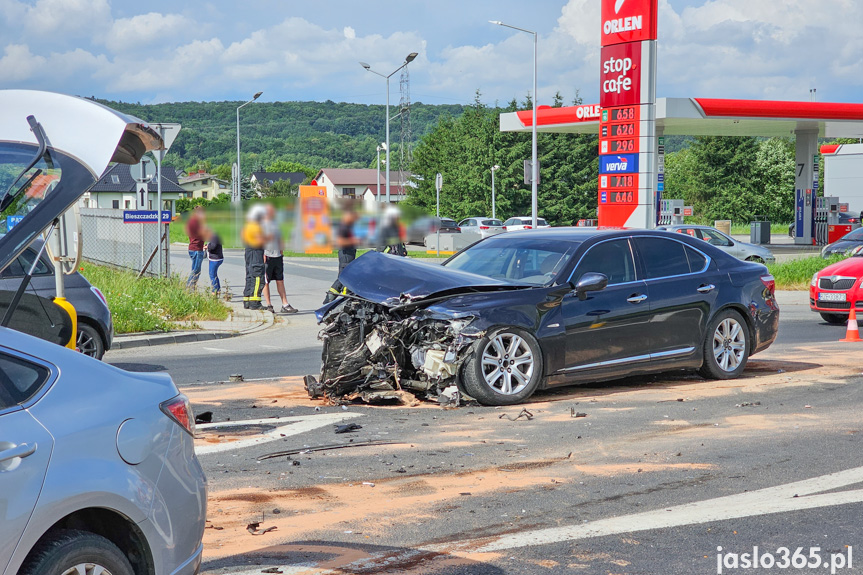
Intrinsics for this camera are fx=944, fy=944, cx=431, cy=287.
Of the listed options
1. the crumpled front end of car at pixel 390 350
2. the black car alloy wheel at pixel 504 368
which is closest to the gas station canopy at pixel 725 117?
the black car alloy wheel at pixel 504 368

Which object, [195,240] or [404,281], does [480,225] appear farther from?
[404,281]

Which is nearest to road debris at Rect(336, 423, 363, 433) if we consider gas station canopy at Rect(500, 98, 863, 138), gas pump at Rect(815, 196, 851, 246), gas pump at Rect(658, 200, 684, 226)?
gas pump at Rect(658, 200, 684, 226)

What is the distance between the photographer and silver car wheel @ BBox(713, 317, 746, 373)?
9578 mm

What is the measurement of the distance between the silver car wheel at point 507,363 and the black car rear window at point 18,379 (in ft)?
16.7

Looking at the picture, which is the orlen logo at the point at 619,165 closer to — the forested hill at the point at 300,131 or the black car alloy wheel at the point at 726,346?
the black car alloy wheel at the point at 726,346

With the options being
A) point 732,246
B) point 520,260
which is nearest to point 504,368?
point 520,260

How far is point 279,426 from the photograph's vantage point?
746cm

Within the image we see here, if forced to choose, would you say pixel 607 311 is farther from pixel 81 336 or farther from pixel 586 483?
pixel 81 336

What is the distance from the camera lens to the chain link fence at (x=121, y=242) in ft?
67.0

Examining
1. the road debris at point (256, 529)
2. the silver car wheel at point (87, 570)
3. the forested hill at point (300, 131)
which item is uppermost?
the forested hill at point (300, 131)

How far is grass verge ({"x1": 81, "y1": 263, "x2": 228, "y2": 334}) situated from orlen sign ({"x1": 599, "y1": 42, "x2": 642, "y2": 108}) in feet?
53.8

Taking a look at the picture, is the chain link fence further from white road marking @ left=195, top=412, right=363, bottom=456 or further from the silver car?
the silver car

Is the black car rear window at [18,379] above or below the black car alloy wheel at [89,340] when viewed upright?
above

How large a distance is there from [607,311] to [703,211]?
78.2 meters
